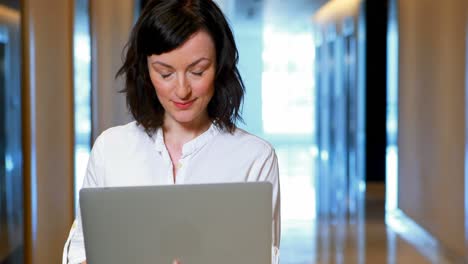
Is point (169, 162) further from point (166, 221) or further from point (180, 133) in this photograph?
point (166, 221)

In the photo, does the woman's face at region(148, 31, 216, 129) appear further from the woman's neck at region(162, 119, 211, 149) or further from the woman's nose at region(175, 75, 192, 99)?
the woman's neck at region(162, 119, 211, 149)

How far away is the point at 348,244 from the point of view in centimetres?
700

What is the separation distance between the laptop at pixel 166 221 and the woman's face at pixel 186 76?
0.40 m

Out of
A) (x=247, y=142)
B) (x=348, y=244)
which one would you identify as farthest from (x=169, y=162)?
(x=348, y=244)

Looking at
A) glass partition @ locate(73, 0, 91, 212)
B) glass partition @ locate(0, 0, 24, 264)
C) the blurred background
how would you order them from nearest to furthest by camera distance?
glass partition @ locate(0, 0, 24, 264) < the blurred background < glass partition @ locate(73, 0, 91, 212)

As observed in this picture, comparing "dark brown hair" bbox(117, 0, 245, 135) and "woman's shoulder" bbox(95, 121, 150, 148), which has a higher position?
"dark brown hair" bbox(117, 0, 245, 135)

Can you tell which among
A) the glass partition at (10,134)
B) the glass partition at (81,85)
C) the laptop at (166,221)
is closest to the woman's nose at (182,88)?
the laptop at (166,221)

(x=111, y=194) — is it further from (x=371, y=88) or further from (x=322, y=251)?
(x=371, y=88)

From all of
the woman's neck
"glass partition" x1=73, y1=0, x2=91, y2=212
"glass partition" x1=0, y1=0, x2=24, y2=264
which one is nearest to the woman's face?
the woman's neck

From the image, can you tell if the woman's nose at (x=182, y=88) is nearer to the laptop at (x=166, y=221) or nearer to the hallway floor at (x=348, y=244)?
the laptop at (x=166, y=221)

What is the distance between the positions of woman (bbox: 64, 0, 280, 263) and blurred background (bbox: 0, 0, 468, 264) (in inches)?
18.3

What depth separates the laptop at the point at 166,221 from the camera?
143 cm

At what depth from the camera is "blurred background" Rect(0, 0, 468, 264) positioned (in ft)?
15.1

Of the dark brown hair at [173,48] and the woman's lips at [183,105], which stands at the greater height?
the dark brown hair at [173,48]
